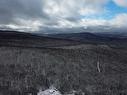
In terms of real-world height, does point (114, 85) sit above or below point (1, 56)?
below

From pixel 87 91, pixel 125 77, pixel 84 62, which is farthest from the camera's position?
pixel 84 62

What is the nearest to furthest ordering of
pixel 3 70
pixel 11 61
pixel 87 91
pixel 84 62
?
pixel 87 91, pixel 3 70, pixel 11 61, pixel 84 62

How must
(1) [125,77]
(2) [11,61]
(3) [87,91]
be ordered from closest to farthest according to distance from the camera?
(3) [87,91] < (1) [125,77] < (2) [11,61]

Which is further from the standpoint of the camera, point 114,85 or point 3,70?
point 3,70

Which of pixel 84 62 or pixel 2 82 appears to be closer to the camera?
pixel 2 82

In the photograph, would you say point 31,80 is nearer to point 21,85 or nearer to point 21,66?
point 21,85

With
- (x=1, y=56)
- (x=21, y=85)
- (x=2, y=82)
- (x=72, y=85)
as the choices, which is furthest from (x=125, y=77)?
(x=1, y=56)

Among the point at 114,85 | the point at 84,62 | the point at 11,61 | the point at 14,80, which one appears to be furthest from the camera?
the point at 84,62

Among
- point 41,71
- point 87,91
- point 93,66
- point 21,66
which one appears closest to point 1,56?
point 21,66

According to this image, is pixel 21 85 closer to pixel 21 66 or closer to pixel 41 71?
pixel 41 71
